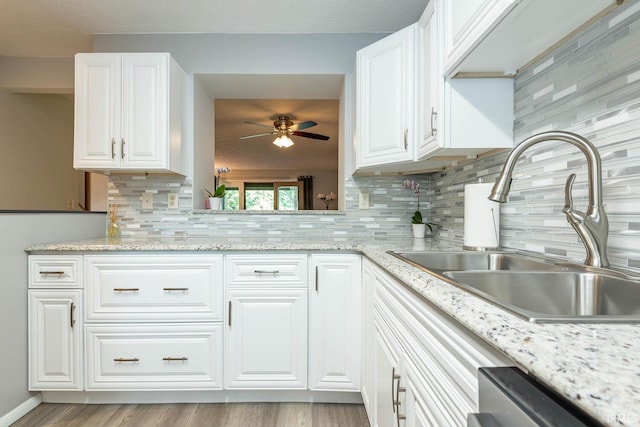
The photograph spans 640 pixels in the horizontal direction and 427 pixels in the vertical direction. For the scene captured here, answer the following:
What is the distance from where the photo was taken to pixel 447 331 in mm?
702

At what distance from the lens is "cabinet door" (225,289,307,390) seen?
1906 millimetres

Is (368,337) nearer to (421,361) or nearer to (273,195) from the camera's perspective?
(421,361)

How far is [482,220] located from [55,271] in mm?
2171

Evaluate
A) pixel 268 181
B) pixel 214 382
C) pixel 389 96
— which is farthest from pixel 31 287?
pixel 268 181

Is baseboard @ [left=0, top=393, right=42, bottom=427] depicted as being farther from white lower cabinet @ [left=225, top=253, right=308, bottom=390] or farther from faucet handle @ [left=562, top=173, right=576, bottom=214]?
faucet handle @ [left=562, top=173, right=576, bottom=214]

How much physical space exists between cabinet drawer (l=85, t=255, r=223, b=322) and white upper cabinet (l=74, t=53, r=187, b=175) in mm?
643

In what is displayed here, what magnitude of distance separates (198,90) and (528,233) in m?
2.32

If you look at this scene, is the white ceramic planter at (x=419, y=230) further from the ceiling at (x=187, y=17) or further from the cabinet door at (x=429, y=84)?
the ceiling at (x=187, y=17)

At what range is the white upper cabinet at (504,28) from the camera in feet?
3.17

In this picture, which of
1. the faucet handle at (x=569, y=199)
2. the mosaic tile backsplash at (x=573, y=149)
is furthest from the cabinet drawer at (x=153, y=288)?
the faucet handle at (x=569, y=199)

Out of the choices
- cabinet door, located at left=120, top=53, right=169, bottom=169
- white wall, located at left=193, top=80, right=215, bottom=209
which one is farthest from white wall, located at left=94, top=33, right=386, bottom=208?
cabinet door, located at left=120, top=53, right=169, bottom=169

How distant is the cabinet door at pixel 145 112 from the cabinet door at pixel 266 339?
1.02 m

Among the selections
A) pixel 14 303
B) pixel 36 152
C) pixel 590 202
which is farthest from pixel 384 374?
pixel 36 152

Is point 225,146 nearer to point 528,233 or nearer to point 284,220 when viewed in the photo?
point 284,220
